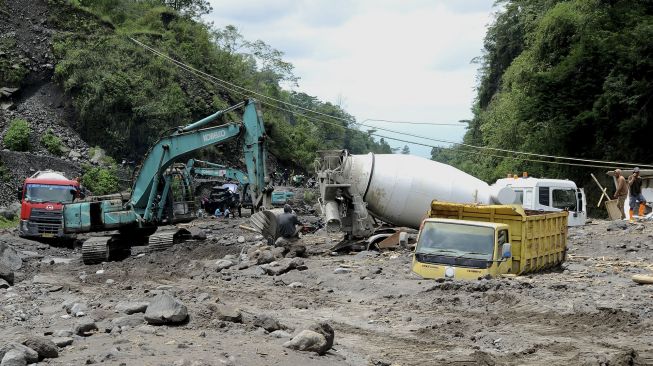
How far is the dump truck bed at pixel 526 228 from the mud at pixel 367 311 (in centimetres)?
43

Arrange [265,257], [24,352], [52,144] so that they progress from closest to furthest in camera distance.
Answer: [24,352] → [265,257] → [52,144]

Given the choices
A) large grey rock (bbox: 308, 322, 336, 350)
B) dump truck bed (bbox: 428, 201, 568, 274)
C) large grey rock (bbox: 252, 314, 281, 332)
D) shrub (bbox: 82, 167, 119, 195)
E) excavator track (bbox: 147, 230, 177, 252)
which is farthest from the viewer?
shrub (bbox: 82, 167, 119, 195)

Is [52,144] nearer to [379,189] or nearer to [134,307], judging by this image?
[379,189]

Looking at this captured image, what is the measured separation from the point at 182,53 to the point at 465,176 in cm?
4687

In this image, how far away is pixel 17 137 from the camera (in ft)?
147

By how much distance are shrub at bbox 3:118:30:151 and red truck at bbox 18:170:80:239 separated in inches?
697

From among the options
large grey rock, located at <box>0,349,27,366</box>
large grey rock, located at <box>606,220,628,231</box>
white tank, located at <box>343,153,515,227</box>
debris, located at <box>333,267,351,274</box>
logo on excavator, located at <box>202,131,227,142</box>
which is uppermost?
logo on excavator, located at <box>202,131,227,142</box>

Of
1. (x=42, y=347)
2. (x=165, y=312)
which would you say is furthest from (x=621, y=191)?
(x=42, y=347)

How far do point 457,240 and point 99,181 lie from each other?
32606mm

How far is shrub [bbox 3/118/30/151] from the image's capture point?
146 feet

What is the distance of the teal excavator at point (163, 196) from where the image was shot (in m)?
23.3

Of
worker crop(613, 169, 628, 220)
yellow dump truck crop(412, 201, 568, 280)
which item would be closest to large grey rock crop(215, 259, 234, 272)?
yellow dump truck crop(412, 201, 568, 280)

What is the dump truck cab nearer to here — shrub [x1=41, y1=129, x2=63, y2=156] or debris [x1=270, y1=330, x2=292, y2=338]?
debris [x1=270, y1=330, x2=292, y2=338]

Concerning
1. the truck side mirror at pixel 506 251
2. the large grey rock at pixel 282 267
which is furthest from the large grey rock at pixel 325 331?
the large grey rock at pixel 282 267
